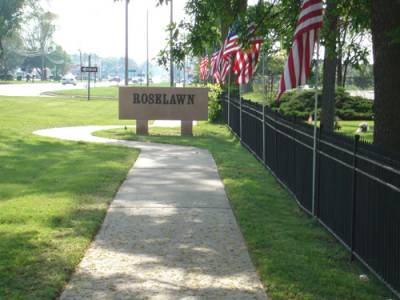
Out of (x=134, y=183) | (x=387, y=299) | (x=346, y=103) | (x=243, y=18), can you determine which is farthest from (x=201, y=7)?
(x=346, y=103)

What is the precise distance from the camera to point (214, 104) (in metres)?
29.6

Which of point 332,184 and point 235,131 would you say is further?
point 235,131

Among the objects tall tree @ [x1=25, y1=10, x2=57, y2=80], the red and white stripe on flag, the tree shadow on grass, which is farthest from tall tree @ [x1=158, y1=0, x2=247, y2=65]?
tall tree @ [x1=25, y1=10, x2=57, y2=80]

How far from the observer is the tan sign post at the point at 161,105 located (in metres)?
22.5

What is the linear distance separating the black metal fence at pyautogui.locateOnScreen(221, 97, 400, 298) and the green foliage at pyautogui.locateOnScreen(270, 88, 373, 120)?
801 inches

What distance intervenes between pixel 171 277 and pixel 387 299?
188 cm

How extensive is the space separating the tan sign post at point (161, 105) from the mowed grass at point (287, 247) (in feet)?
27.8

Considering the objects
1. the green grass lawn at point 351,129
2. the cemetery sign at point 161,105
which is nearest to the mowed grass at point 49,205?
the cemetery sign at point 161,105

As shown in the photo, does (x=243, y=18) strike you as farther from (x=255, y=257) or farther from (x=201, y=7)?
(x=255, y=257)

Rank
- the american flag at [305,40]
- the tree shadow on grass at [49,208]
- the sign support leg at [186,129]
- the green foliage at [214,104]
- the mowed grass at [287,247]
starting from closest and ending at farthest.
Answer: the mowed grass at [287,247] < the tree shadow on grass at [49,208] < the american flag at [305,40] < the sign support leg at [186,129] < the green foliage at [214,104]

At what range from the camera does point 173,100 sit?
74.0 ft

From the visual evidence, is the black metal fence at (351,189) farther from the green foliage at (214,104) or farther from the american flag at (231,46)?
the green foliage at (214,104)

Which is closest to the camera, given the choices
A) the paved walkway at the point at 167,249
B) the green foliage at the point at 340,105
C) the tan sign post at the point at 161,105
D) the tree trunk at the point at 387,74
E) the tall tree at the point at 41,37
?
the paved walkway at the point at 167,249

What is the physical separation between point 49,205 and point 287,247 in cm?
363
